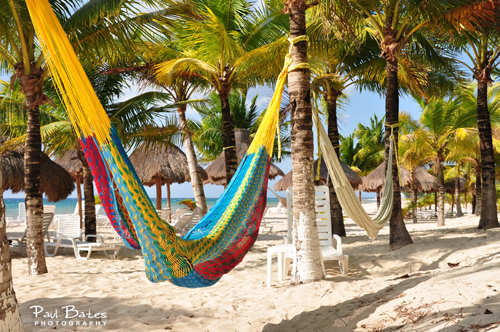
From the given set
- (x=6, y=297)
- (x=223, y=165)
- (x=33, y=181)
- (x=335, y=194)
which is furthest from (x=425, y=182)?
(x=6, y=297)

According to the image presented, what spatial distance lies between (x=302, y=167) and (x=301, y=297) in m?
1.08

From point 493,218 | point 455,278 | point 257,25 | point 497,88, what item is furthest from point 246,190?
point 497,88

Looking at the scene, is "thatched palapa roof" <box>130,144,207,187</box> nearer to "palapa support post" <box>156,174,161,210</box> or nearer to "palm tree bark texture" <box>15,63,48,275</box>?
"palapa support post" <box>156,174,161,210</box>

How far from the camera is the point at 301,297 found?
2.82 m

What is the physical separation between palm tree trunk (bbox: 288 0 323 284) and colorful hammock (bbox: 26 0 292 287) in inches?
18.6

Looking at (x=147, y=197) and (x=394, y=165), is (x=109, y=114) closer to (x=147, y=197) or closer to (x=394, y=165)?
(x=394, y=165)

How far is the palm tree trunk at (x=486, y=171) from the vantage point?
20.8ft

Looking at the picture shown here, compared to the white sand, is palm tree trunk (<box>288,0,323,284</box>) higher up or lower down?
higher up

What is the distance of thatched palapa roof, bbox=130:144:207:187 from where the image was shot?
1034 centimetres

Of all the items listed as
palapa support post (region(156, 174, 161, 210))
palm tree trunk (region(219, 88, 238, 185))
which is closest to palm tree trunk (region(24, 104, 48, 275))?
palm tree trunk (region(219, 88, 238, 185))

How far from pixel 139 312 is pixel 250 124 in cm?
1264

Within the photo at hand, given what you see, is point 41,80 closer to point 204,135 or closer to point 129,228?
point 129,228

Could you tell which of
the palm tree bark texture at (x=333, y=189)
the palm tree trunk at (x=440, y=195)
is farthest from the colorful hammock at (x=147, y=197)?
the palm tree trunk at (x=440, y=195)

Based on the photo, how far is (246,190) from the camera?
2.66 meters
